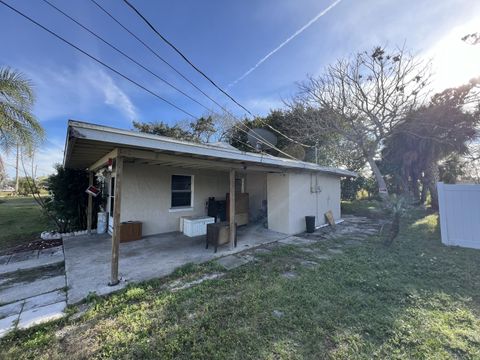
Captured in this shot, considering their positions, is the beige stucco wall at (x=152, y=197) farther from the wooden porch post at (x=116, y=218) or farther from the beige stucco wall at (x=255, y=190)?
the wooden porch post at (x=116, y=218)

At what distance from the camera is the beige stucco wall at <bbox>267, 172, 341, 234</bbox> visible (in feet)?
26.2

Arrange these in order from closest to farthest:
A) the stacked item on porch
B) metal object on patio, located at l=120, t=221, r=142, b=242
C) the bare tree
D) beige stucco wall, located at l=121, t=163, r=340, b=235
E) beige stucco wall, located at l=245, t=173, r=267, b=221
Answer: metal object on patio, located at l=120, t=221, r=142, b=242, beige stucco wall, located at l=121, t=163, r=340, b=235, the stacked item on porch, beige stucco wall, located at l=245, t=173, r=267, b=221, the bare tree

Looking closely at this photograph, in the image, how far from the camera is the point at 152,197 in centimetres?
781

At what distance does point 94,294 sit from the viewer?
3625 millimetres

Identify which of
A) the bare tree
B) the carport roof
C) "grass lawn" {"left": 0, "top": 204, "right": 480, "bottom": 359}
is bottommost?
"grass lawn" {"left": 0, "top": 204, "right": 480, "bottom": 359}

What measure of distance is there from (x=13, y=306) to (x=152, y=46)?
19.4 feet

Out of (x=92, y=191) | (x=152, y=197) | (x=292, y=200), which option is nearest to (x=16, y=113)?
(x=92, y=191)

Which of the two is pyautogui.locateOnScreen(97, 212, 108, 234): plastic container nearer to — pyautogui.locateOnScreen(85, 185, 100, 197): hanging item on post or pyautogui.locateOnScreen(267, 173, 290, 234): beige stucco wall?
pyautogui.locateOnScreen(85, 185, 100, 197): hanging item on post

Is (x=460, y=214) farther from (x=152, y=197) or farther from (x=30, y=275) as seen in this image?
(x=30, y=275)

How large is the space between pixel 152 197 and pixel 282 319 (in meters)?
6.16

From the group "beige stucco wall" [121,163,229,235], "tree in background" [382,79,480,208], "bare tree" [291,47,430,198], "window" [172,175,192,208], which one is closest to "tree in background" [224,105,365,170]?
"bare tree" [291,47,430,198]

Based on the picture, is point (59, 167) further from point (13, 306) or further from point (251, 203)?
point (251, 203)

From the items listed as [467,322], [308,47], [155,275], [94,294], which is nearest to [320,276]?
[467,322]

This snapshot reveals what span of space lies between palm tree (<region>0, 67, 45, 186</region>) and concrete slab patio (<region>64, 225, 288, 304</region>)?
151 inches
